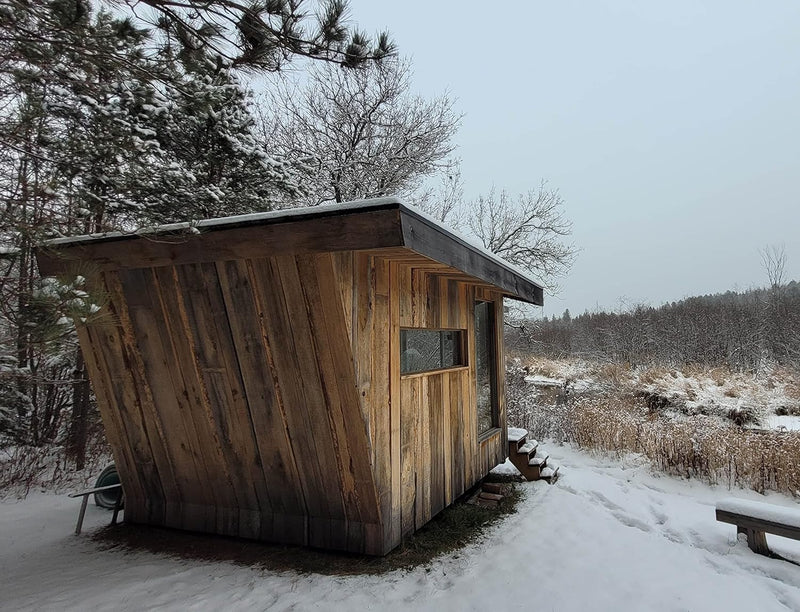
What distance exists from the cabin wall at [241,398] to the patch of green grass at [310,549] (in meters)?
0.08

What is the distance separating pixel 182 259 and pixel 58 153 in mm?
969

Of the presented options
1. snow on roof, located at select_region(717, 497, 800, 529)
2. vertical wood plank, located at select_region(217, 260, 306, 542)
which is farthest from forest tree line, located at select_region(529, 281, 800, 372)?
vertical wood plank, located at select_region(217, 260, 306, 542)

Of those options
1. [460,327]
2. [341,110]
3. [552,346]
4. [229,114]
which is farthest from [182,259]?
[552,346]

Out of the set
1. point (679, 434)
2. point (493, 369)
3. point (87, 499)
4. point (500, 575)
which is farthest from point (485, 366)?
point (87, 499)

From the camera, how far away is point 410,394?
3.28 m

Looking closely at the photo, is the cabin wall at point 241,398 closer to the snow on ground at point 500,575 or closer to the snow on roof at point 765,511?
the snow on ground at point 500,575

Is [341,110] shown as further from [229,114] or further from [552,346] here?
[552,346]

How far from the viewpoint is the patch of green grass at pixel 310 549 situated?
2.82 meters

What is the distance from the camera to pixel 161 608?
7.68 feet

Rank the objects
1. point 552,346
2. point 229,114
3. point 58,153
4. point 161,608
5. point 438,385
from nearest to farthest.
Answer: point 161,608 < point 58,153 < point 438,385 < point 229,114 < point 552,346

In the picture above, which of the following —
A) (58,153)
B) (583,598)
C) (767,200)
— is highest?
(767,200)

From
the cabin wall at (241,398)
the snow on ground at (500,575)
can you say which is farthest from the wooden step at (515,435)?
the cabin wall at (241,398)

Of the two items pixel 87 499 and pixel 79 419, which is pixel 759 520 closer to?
pixel 87 499

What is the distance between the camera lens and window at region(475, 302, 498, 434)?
188 inches
